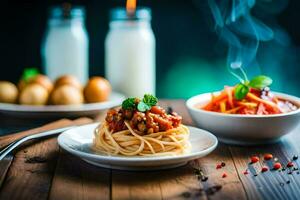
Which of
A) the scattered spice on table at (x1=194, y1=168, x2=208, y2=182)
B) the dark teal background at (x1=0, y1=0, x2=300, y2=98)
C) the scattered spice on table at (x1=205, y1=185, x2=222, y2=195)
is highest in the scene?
the scattered spice on table at (x1=205, y1=185, x2=222, y2=195)

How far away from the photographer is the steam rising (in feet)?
9.78

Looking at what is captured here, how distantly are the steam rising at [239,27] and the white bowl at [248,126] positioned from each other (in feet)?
2.05

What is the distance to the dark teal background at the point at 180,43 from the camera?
3875 mm

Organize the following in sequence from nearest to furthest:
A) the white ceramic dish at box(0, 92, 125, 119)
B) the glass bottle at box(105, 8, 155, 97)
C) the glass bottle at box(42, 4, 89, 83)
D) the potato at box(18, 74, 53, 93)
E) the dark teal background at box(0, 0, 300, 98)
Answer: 1. the white ceramic dish at box(0, 92, 125, 119)
2. the potato at box(18, 74, 53, 93)
3. the glass bottle at box(105, 8, 155, 97)
4. the glass bottle at box(42, 4, 89, 83)
5. the dark teal background at box(0, 0, 300, 98)

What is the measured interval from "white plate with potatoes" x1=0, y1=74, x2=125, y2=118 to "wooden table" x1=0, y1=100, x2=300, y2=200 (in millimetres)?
612

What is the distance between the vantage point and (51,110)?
2531mm

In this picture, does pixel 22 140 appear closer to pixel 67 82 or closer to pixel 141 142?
pixel 141 142

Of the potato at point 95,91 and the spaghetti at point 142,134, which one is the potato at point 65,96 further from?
the spaghetti at point 142,134

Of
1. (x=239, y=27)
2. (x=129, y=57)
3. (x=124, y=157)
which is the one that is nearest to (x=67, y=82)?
(x=129, y=57)

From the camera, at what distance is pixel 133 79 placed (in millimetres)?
3139

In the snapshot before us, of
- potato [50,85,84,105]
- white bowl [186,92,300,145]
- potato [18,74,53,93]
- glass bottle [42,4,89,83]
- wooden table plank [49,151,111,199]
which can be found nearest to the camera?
wooden table plank [49,151,111,199]

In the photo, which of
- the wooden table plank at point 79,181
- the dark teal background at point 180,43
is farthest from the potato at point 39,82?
the dark teal background at point 180,43


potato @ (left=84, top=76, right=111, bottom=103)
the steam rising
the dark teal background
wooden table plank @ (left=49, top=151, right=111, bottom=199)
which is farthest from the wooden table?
the dark teal background

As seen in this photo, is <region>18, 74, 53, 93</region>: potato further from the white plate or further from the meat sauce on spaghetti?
the meat sauce on spaghetti
